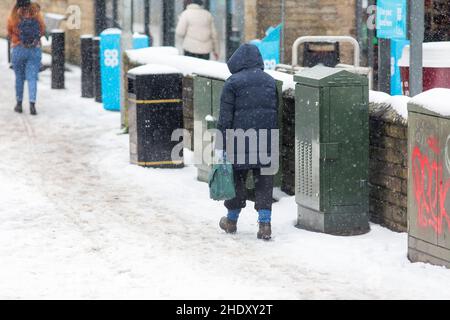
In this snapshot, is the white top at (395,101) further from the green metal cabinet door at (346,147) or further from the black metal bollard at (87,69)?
the black metal bollard at (87,69)

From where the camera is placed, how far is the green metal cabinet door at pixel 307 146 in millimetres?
10398

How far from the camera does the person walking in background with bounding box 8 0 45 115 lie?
60.6ft

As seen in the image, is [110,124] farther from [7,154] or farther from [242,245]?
[242,245]

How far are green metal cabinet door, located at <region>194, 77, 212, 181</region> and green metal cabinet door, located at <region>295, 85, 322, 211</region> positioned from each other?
2227mm

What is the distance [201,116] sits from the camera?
13.1 metres

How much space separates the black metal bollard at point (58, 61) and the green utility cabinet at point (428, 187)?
13201 millimetres

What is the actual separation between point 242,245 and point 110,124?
783 cm

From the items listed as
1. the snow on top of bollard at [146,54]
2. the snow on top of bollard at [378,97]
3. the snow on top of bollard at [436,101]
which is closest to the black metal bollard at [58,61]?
the snow on top of bollard at [146,54]

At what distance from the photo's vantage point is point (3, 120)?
18219 millimetres

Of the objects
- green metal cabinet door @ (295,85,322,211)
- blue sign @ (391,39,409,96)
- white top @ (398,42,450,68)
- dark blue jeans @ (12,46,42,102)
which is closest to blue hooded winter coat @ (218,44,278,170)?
green metal cabinet door @ (295,85,322,211)

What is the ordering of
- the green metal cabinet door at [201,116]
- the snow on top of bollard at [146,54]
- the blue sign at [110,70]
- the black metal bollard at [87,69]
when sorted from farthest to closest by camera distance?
the black metal bollard at [87,69], the blue sign at [110,70], the snow on top of bollard at [146,54], the green metal cabinet door at [201,116]

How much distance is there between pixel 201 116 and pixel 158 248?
3.18 meters

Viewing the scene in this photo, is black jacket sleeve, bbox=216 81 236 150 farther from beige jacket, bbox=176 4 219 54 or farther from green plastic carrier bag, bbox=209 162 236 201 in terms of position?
beige jacket, bbox=176 4 219 54

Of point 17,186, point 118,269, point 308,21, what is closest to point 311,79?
point 118,269
